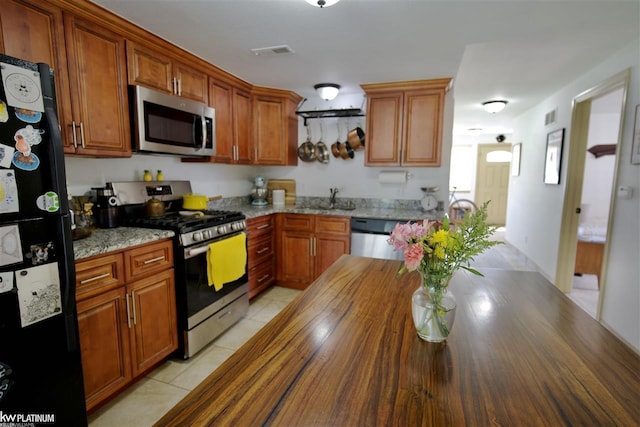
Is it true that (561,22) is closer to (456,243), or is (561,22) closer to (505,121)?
(456,243)

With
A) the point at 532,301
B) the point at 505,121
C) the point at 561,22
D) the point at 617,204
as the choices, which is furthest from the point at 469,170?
A: the point at 532,301

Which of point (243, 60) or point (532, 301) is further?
point (243, 60)

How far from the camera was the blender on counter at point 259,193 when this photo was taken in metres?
3.82

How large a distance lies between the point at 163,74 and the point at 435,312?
2392 mm

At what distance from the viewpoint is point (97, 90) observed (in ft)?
6.12

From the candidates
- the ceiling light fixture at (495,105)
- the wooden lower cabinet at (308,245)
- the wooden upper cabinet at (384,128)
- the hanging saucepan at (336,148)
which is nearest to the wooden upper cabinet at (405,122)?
the wooden upper cabinet at (384,128)

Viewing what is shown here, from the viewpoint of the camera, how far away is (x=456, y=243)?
0.86 m

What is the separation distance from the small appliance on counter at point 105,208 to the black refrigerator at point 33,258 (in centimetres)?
81

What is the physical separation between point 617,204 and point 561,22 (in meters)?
1.51

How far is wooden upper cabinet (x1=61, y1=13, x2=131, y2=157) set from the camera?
1.74 metres

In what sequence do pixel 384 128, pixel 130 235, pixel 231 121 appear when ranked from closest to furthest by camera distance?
1. pixel 130 235
2. pixel 231 121
3. pixel 384 128

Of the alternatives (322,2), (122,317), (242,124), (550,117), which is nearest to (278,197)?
(242,124)

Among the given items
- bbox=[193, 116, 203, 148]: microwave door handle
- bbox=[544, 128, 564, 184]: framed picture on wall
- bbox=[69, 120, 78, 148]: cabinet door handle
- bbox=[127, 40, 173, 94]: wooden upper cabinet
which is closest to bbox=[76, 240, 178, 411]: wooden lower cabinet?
bbox=[69, 120, 78, 148]: cabinet door handle

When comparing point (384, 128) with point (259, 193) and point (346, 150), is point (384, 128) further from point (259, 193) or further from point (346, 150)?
point (259, 193)
